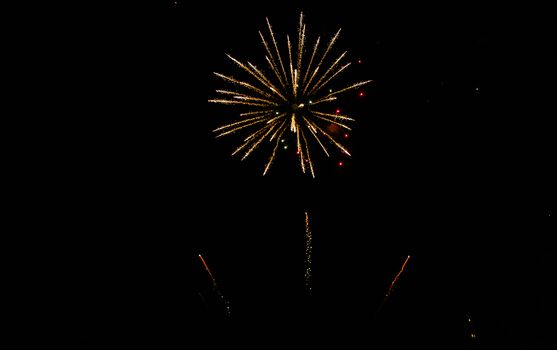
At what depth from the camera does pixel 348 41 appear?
3.68 metres

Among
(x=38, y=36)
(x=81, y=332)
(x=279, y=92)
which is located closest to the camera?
(x=279, y=92)

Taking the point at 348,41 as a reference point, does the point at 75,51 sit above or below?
above

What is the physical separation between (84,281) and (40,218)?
0.75 m

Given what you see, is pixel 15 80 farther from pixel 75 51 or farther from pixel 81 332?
pixel 81 332

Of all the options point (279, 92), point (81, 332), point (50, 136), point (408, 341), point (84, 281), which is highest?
point (50, 136)

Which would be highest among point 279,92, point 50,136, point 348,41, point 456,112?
point 348,41

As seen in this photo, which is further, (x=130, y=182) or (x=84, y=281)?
(x=130, y=182)

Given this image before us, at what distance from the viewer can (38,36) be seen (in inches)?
150

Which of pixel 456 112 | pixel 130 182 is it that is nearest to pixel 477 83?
pixel 456 112

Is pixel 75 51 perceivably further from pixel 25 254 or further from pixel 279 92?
pixel 279 92

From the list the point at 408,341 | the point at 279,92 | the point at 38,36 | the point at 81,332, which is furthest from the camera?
the point at 38,36

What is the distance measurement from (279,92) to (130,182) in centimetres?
194

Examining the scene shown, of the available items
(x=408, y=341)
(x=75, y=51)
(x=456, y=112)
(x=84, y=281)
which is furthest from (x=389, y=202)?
(x=75, y=51)

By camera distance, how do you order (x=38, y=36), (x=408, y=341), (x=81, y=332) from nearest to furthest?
(x=408, y=341), (x=81, y=332), (x=38, y=36)
